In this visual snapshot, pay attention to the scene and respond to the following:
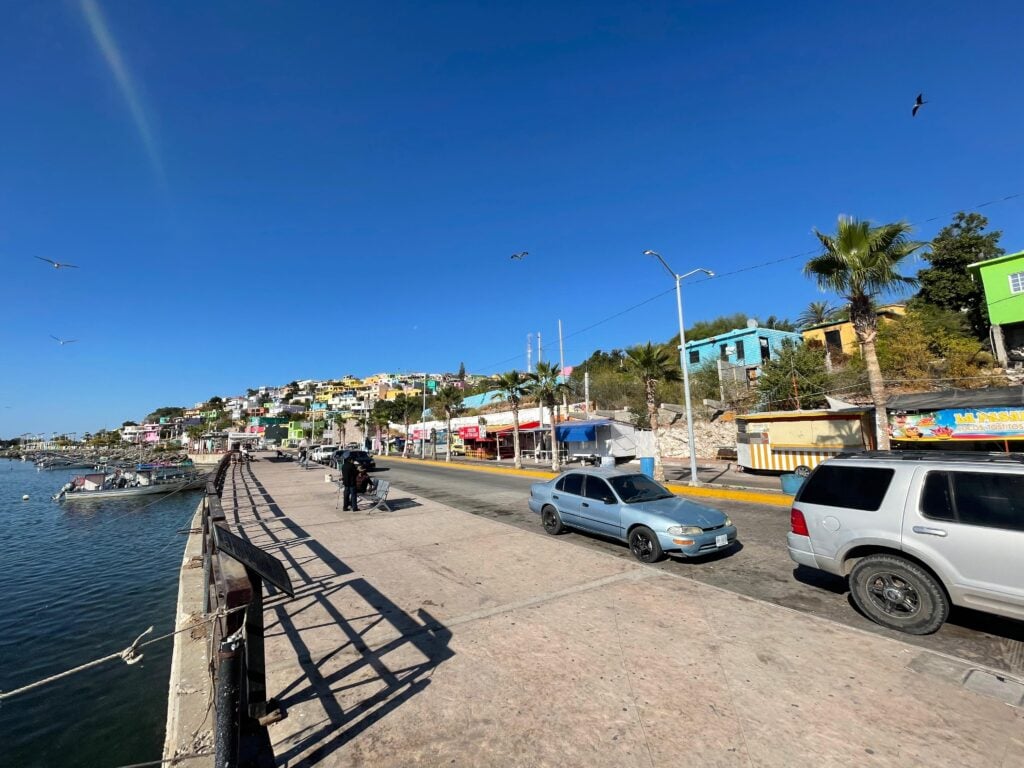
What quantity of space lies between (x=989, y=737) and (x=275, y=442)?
128822 millimetres

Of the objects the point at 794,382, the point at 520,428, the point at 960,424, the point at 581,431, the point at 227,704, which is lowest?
the point at 227,704

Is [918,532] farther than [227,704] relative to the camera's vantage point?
Yes

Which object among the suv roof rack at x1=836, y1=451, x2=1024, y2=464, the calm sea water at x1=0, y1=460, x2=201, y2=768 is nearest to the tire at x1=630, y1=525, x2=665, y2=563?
the suv roof rack at x1=836, y1=451, x2=1024, y2=464

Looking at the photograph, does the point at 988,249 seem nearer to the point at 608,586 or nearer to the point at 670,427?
the point at 670,427

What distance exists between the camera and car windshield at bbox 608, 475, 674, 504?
8812 millimetres

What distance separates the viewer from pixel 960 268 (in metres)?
30.6

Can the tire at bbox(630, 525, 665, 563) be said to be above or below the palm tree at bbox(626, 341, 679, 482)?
below

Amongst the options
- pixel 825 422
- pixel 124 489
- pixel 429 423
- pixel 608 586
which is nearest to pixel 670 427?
pixel 825 422

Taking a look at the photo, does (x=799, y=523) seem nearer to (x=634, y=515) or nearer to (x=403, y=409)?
(x=634, y=515)

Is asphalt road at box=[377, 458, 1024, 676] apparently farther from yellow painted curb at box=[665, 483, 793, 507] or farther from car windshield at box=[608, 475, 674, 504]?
car windshield at box=[608, 475, 674, 504]

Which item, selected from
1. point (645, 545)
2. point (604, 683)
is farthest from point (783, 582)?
point (604, 683)

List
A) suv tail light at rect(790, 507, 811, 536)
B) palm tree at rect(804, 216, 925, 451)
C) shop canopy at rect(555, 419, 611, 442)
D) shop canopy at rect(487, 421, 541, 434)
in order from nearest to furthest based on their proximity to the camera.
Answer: suv tail light at rect(790, 507, 811, 536)
palm tree at rect(804, 216, 925, 451)
shop canopy at rect(555, 419, 611, 442)
shop canopy at rect(487, 421, 541, 434)

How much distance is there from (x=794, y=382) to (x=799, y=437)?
20.3 ft

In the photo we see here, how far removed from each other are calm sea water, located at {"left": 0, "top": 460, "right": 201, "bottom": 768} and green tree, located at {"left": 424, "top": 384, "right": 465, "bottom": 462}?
24570 mm
